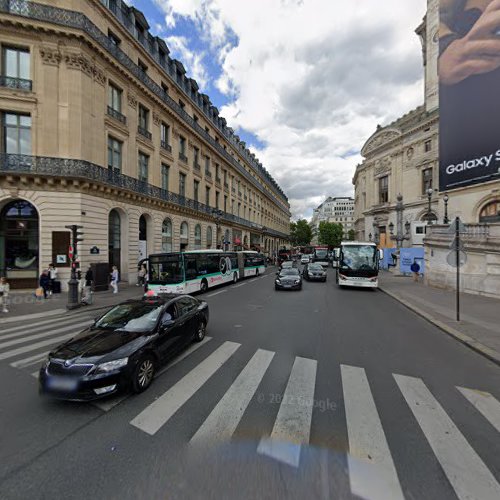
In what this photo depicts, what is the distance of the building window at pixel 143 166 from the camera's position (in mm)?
21500

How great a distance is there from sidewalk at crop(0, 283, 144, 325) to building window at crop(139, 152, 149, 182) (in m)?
10.0

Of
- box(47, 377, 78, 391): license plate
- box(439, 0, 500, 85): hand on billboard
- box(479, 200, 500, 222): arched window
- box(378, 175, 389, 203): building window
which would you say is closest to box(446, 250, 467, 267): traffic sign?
box(47, 377, 78, 391): license plate

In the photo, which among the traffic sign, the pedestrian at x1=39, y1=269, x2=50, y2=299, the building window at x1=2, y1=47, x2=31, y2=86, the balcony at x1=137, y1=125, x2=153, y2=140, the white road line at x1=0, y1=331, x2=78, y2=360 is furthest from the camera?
the balcony at x1=137, y1=125, x2=153, y2=140

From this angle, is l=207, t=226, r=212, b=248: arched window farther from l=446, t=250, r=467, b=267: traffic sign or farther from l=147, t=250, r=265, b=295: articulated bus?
l=446, t=250, r=467, b=267: traffic sign

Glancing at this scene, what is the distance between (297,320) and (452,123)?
868 inches

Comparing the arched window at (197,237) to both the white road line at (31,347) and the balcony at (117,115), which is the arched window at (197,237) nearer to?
the balcony at (117,115)

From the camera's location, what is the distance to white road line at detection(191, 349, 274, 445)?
3.23 m

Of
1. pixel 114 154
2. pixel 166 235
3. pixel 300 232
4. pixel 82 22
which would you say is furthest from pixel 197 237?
pixel 300 232

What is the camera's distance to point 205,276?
16250 mm

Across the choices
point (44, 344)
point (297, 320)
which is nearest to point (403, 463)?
point (297, 320)

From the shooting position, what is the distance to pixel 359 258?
53.7 ft

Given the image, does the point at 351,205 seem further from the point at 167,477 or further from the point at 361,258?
the point at 167,477

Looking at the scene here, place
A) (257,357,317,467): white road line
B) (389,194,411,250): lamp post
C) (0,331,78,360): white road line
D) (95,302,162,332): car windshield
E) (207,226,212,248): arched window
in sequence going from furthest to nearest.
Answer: (207,226,212,248): arched window → (389,194,411,250): lamp post → (0,331,78,360): white road line → (95,302,162,332): car windshield → (257,357,317,467): white road line

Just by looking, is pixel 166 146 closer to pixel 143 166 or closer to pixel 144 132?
pixel 144 132
